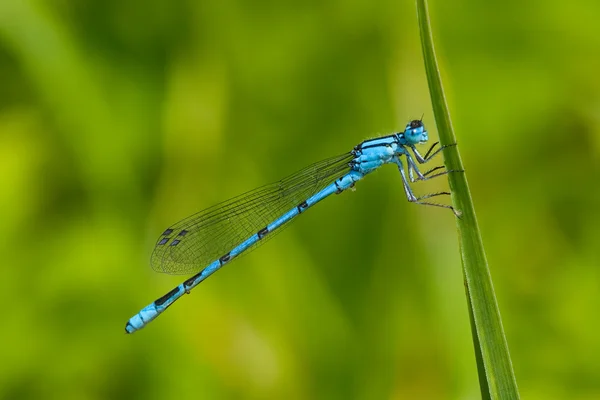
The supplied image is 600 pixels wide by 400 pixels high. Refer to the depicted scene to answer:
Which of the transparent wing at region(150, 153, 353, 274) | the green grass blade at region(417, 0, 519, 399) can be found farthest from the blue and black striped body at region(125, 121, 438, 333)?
the green grass blade at region(417, 0, 519, 399)

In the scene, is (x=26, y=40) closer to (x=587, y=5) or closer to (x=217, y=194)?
(x=217, y=194)

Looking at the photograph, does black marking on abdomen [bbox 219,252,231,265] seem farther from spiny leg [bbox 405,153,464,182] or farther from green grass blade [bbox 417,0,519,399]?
green grass blade [bbox 417,0,519,399]

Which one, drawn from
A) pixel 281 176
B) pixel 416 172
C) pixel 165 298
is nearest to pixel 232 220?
pixel 281 176

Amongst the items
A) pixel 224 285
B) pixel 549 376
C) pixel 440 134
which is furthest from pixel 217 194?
pixel 549 376

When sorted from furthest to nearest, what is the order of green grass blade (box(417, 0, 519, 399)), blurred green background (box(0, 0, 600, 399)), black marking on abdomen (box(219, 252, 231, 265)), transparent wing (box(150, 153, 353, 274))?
black marking on abdomen (box(219, 252, 231, 265)) → transparent wing (box(150, 153, 353, 274)) → blurred green background (box(0, 0, 600, 399)) → green grass blade (box(417, 0, 519, 399))

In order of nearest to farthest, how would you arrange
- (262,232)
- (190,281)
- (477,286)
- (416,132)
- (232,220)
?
(477,286)
(416,132)
(190,281)
(262,232)
(232,220)

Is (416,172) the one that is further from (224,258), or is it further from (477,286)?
(477,286)

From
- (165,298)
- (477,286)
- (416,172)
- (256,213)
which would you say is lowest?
(477,286)
